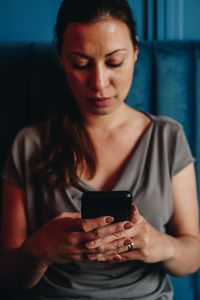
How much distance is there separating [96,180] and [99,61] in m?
0.32

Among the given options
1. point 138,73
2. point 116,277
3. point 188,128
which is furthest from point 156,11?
point 116,277

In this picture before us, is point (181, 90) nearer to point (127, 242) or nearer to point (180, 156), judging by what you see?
point (180, 156)

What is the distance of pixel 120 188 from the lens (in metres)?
0.89

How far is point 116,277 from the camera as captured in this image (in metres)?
0.87

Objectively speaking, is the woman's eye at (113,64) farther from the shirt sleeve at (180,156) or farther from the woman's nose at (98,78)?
the shirt sleeve at (180,156)

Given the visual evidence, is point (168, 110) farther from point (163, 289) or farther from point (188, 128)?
point (163, 289)

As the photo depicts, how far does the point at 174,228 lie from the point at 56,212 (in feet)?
1.09

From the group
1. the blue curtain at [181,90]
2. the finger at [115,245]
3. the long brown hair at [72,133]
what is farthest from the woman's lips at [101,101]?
the finger at [115,245]

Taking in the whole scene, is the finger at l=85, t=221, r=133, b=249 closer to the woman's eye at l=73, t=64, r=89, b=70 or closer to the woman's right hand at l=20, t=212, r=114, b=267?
the woman's right hand at l=20, t=212, r=114, b=267

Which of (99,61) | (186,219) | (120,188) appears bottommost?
(186,219)

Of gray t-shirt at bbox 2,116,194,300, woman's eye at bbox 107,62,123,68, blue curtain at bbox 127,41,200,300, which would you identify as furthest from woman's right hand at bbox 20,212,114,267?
blue curtain at bbox 127,41,200,300

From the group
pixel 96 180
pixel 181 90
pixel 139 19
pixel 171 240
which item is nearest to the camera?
pixel 171 240

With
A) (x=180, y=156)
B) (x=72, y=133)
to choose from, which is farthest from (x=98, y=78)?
(x=180, y=156)

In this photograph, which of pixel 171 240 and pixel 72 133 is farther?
pixel 72 133
